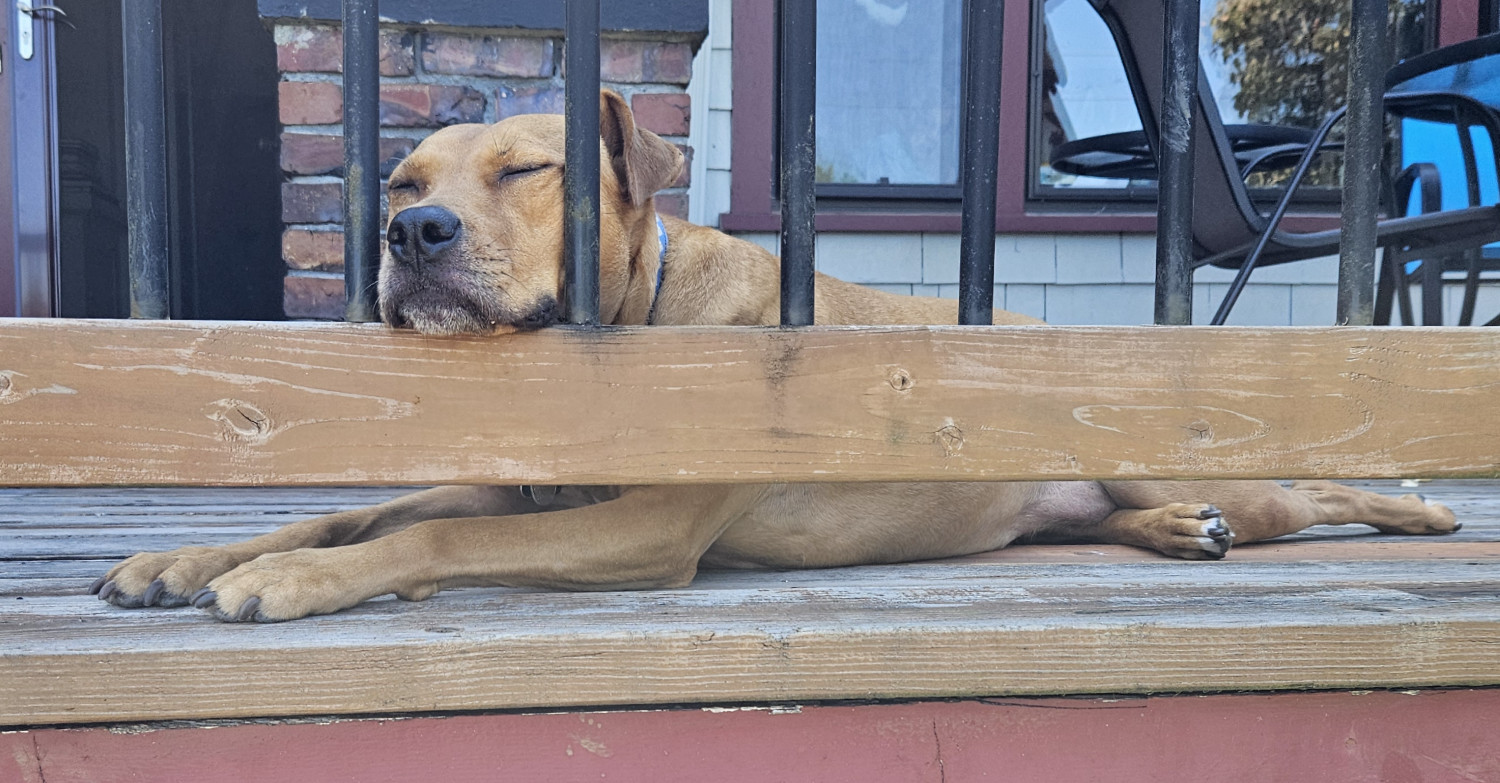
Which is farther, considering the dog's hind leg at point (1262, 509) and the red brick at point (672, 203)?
the red brick at point (672, 203)

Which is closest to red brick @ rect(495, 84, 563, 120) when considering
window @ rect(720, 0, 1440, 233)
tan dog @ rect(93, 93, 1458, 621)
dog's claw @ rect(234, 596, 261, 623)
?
tan dog @ rect(93, 93, 1458, 621)

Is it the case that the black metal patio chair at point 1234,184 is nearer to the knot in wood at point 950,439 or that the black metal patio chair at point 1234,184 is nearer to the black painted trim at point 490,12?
the black painted trim at point 490,12

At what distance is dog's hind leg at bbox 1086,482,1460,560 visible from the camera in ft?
8.87

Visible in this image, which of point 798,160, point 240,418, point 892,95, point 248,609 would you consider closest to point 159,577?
point 248,609

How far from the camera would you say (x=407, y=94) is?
363cm

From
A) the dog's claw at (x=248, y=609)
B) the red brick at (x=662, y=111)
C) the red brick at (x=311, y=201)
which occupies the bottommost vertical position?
the dog's claw at (x=248, y=609)

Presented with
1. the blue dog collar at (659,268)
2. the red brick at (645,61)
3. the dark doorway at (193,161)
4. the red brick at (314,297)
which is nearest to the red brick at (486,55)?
A: the red brick at (645,61)

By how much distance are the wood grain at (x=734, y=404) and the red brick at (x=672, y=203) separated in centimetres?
231

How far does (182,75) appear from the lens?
21.6 feet

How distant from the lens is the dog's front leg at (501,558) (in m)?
1.63

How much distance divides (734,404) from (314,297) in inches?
103

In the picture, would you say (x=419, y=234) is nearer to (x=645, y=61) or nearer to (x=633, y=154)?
(x=633, y=154)

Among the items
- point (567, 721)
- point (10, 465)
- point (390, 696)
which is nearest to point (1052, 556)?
point (567, 721)

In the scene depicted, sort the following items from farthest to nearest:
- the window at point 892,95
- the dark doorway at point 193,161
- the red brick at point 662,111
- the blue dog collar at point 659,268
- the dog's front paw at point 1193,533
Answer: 1. the dark doorway at point 193,161
2. the window at point 892,95
3. the red brick at point 662,111
4. the dog's front paw at point 1193,533
5. the blue dog collar at point 659,268
